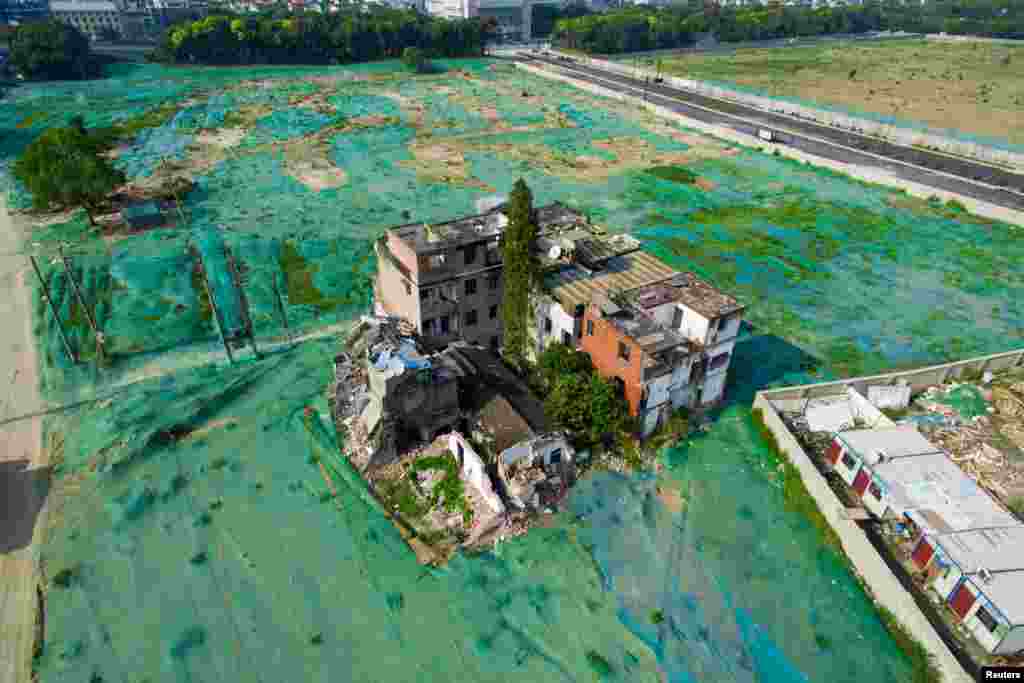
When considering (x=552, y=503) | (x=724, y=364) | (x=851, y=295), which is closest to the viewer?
(x=552, y=503)

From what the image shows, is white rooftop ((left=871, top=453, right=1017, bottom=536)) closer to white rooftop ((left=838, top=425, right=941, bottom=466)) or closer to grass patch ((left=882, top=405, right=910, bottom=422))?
white rooftop ((left=838, top=425, right=941, bottom=466))

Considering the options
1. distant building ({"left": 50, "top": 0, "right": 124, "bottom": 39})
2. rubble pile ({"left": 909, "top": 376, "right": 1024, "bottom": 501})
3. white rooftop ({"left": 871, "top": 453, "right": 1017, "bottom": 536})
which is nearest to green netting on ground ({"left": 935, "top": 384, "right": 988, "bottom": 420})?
rubble pile ({"left": 909, "top": 376, "right": 1024, "bottom": 501})

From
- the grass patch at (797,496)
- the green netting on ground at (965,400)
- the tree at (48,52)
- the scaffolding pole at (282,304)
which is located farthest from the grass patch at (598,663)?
the tree at (48,52)

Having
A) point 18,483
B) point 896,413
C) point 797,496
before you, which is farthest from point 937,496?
point 18,483

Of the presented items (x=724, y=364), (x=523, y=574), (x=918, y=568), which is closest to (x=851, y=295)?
(x=724, y=364)

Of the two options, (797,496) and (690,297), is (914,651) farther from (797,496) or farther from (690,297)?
(690,297)

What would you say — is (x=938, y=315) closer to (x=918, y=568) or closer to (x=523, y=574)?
(x=918, y=568)
